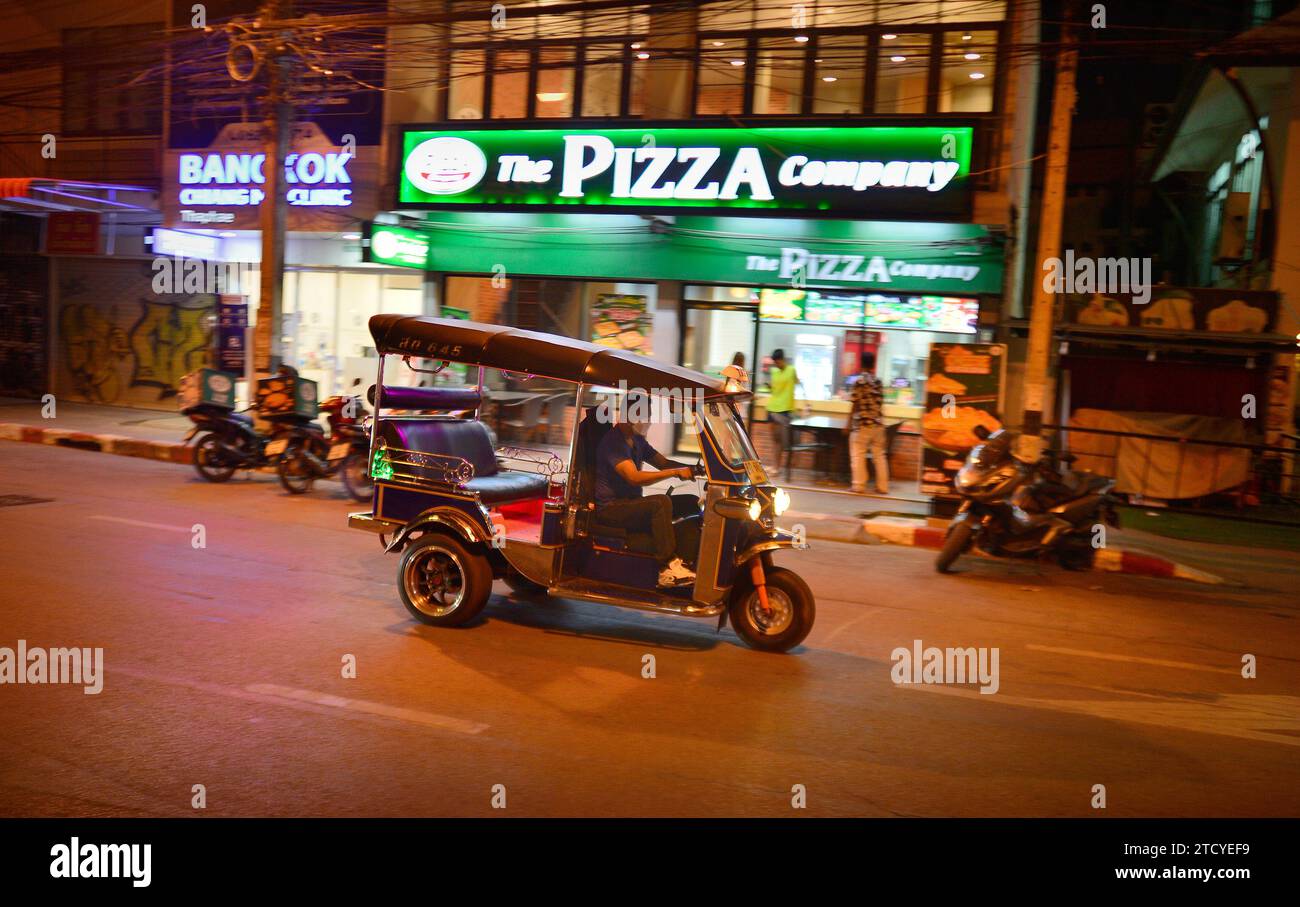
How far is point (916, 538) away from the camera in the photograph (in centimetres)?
1261

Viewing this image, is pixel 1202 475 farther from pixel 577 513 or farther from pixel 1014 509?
pixel 577 513

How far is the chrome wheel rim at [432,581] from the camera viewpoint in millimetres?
7684

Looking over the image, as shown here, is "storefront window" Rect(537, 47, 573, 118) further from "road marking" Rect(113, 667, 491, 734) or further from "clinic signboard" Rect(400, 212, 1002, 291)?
"road marking" Rect(113, 667, 491, 734)

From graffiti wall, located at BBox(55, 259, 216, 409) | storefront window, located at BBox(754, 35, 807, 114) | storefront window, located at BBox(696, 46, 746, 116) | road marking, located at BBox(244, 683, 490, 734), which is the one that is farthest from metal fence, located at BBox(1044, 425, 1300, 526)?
graffiti wall, located at BBox(55, 259, 216, 409)

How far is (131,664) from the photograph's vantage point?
20.9 ft

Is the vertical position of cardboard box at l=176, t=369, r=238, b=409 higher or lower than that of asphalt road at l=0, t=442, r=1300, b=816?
higher

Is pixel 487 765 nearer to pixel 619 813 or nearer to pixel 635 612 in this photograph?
pixel 619 813

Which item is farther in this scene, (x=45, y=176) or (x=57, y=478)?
(x=45, y=176)

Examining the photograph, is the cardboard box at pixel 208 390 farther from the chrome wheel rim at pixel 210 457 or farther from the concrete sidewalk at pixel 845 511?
the concrete sidewalk at pixel 845 511

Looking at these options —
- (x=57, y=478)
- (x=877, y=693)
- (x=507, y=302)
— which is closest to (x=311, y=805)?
(x=877, y=693)

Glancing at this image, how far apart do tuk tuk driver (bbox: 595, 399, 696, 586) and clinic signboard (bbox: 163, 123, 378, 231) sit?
42.6 ft

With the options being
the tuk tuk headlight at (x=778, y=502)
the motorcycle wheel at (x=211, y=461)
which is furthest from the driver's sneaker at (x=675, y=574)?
the motorcycle wheel at (x=211, y=461)

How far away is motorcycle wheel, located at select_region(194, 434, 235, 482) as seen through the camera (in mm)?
13859

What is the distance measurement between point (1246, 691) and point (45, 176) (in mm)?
24758
